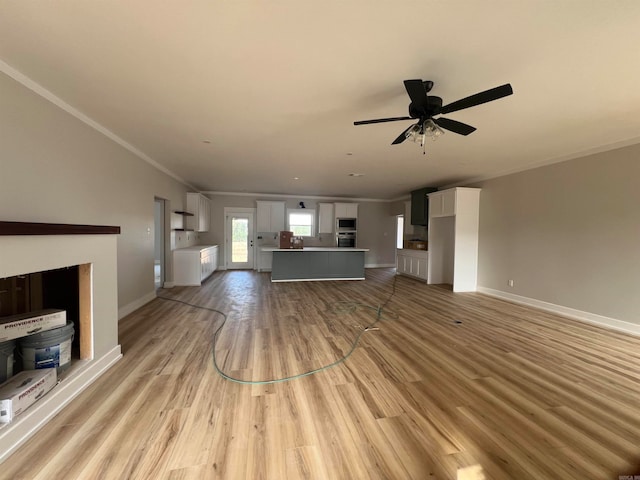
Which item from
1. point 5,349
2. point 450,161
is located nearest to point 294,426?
point 5,349

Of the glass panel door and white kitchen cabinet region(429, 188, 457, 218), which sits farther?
the glass panel door

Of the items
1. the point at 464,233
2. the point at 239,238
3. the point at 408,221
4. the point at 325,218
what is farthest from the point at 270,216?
the point at 464,233

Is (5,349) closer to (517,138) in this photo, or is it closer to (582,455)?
(582,455)

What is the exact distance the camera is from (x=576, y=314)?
3.99 metres

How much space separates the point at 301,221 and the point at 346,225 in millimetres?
1597

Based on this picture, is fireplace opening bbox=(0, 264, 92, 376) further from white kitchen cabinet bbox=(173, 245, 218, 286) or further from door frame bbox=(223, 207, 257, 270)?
door frame bbox=(223, 207, 257, 270)

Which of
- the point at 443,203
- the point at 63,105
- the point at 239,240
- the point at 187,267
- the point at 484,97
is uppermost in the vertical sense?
the point at 63,105

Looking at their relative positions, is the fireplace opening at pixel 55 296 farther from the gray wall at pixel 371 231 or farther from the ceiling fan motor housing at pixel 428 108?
the gray wall at pixel 371 231

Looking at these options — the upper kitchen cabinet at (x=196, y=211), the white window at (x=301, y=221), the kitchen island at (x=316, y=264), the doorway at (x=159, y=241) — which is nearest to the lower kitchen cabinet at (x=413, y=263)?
the kitchen island at (x=316, y=264)

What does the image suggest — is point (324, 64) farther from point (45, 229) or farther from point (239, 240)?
point (239, 240)

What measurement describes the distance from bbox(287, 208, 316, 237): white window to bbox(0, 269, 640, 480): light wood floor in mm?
5483

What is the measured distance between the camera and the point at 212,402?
1.89 m

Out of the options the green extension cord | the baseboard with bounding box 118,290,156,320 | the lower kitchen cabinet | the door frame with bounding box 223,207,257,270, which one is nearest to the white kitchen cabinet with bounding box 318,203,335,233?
the door frame with bounding box 223,207,257,270

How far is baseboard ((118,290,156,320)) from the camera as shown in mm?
3666
